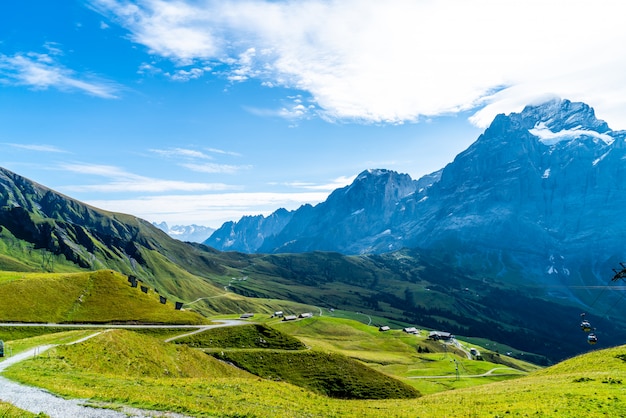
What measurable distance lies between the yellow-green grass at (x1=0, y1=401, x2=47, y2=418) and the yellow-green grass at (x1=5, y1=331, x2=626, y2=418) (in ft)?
18.1

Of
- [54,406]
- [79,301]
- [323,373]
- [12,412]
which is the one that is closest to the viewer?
[12,412]

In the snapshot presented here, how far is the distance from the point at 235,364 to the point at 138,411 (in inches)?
2162

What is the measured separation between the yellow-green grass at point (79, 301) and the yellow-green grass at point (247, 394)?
46.7m

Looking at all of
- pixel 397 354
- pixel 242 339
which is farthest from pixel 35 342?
pixel 397 354

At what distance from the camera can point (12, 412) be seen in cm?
2934

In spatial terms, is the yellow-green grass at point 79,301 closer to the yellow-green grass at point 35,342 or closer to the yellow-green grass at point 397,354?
the yellow-green grass at point 35,342

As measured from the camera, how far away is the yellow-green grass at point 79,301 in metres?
98.8

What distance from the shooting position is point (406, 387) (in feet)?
291

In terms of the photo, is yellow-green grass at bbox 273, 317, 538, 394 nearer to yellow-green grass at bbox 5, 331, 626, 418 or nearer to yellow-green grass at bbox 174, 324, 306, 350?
yellow-green grass at bbox 174, 324, 306, 350

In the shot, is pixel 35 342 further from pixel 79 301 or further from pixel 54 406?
pixel 79 301

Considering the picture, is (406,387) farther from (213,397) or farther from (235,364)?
(213,397)

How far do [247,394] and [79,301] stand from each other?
81.5 meters

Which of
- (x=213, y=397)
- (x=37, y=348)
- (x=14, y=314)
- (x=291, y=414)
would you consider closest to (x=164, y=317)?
(x=14, y=314)

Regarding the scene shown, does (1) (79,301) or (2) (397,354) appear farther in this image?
(2) (397,354)
